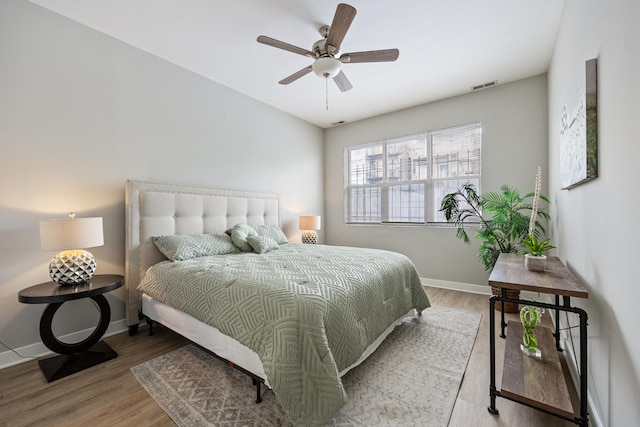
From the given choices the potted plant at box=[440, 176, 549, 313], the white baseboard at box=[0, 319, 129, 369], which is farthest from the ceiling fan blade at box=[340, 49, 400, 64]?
the white baseboard at box=[0, 319, 129, 369]

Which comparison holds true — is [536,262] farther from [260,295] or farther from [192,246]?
[192,246]

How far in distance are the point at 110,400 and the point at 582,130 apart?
10.9 ft

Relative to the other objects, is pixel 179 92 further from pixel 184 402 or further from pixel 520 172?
pixel 520 172

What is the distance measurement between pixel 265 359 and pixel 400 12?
276 cm

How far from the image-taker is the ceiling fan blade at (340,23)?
1721 mm

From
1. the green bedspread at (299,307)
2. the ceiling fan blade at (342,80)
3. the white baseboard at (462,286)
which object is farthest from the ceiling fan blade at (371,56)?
the white baseboard at (462,286)

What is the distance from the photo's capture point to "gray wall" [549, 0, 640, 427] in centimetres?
97

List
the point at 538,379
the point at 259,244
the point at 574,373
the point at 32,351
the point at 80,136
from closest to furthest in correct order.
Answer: the point at 538,379
the point at 574,373
the point at 32,351
the point at 80,136
the point at 259,244

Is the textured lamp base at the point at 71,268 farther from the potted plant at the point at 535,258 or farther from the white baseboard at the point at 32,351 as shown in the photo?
the potted plant at the point at 535,258

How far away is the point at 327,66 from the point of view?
86.8 inches

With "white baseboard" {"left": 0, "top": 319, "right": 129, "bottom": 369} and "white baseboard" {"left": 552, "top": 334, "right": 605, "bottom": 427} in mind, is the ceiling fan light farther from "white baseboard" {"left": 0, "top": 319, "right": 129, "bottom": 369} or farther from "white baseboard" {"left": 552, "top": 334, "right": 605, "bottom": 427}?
"white baseboard" {"left": 0, "top": 319, "right": 129, "bottom": 369}

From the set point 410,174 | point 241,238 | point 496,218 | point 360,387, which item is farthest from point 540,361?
point 410,174

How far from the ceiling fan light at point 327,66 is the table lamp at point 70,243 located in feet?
7.19

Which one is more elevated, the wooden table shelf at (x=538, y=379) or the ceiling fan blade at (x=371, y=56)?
the ceiling fan blade at (x=371, y=56)
